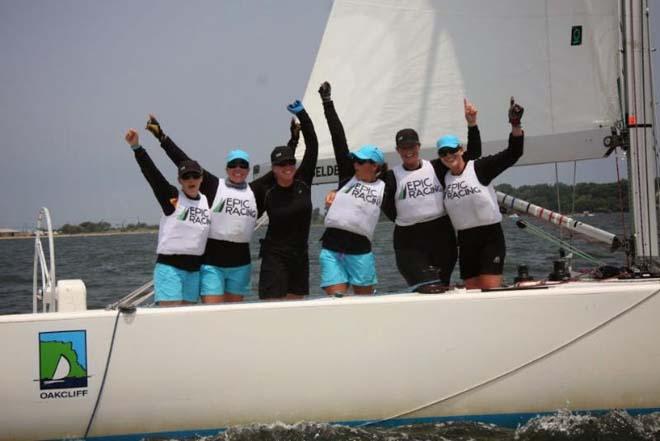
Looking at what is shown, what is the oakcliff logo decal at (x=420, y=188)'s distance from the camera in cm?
473

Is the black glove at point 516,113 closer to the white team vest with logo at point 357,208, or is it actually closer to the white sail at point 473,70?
the white team vest with logo at point 357,208

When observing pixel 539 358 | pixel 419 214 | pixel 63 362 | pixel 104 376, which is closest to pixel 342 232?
pixel 419 214

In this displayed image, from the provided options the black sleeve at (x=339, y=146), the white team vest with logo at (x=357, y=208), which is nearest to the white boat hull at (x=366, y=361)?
the white team vest with logo at (x=357, y=208)

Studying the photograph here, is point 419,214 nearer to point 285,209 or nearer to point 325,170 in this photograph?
point 285,209

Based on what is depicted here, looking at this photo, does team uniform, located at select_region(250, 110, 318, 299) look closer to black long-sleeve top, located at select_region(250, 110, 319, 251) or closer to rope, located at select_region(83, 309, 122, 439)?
black long-sleeve top, located at select_region(250, 110, 319, 251)

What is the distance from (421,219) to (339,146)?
76 centimetres

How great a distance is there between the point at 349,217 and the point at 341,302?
32.5 inches

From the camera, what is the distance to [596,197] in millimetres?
6828

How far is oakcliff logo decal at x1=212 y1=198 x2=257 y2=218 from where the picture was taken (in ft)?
15.5

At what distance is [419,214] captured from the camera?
474 centimetres

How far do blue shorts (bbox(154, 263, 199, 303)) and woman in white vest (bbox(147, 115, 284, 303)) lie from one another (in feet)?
0.24

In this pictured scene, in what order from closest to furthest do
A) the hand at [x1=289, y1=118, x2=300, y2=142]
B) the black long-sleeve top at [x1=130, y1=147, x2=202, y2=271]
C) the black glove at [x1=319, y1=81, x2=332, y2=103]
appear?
the black long-sleeve top at [x1=130, y1=147, x2=202, y2=271] < the black glove at [x1=319, y1=81, x2=332, y2=103] < the hand at [x1=289, y1=118, x2=300, y2=142]

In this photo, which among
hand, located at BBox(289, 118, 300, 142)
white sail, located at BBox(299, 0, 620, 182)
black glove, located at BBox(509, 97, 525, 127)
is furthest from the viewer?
white sail, located at BBox(299, 0, 620, 182)

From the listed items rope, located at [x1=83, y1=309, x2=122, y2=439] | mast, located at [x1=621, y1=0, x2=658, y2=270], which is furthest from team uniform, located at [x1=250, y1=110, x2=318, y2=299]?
mast, located at [x1=621, y1=0, x2=658, y2=270]
